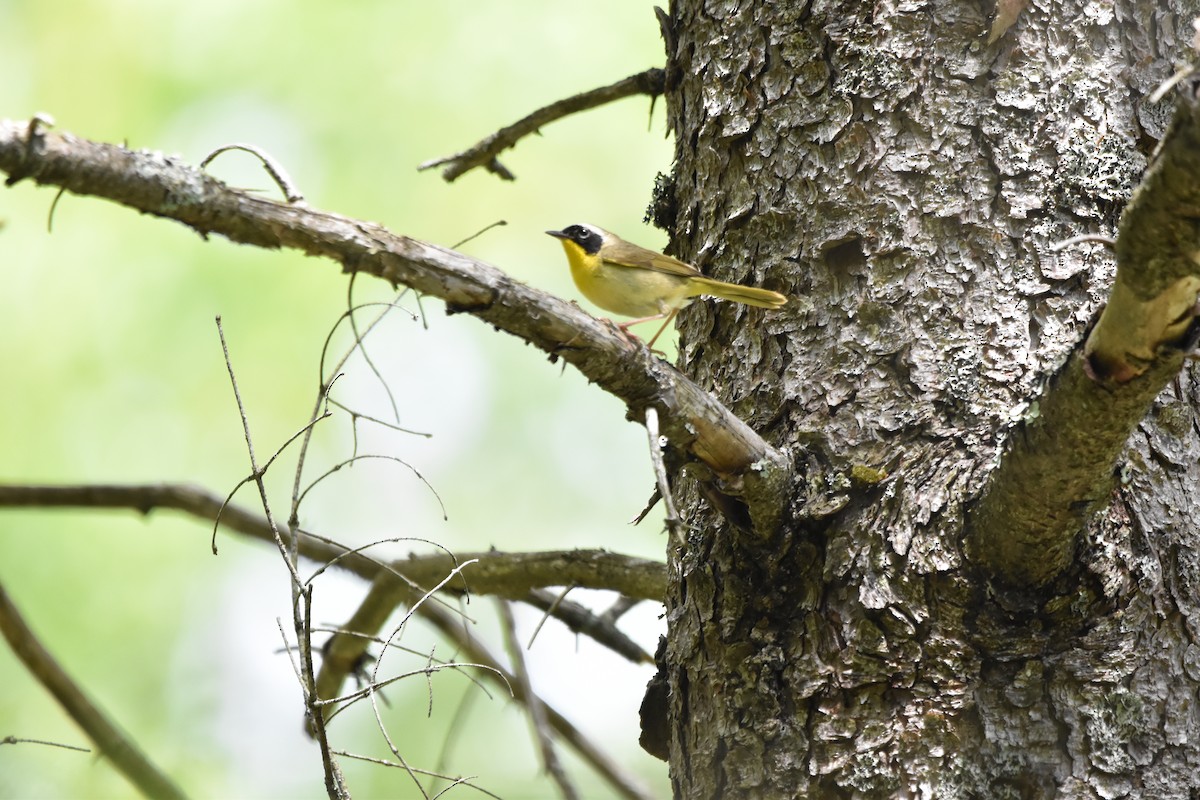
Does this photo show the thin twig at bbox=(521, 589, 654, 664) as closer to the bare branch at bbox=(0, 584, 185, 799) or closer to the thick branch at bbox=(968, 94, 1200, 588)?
the bare branch at bbox=(0, 584, 185, 799)

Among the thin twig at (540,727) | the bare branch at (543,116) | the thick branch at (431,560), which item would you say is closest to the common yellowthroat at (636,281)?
the bare branch at (543,116)

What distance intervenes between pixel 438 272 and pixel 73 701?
3.55 m

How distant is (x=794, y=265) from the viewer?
3164mm

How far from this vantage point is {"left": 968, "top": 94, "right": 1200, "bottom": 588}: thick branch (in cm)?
174

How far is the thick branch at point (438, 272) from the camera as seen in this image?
1807 millimetres

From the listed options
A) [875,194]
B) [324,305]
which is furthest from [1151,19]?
[324,305]

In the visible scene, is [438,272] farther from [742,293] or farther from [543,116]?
[543,116]

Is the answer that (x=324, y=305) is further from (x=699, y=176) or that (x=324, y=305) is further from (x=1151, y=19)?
(x=1151, y=19)

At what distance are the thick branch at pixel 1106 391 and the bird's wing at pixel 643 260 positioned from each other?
1393mm

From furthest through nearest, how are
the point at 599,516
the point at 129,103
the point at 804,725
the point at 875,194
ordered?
1. the point at 599,516
2. the point at 129,103
3. the point at 875,194
4. the point at 804,725

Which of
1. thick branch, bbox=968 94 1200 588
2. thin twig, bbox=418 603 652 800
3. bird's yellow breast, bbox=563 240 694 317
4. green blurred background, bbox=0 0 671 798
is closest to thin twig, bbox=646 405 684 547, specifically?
thick branch, bbox=968 94 1200 588

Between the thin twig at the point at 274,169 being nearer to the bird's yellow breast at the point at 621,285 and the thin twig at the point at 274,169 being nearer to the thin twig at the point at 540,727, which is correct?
the bird's yellow breast at the point at 621,285

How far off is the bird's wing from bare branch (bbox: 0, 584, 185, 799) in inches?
115

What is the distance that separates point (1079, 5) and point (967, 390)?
124 centimetres
